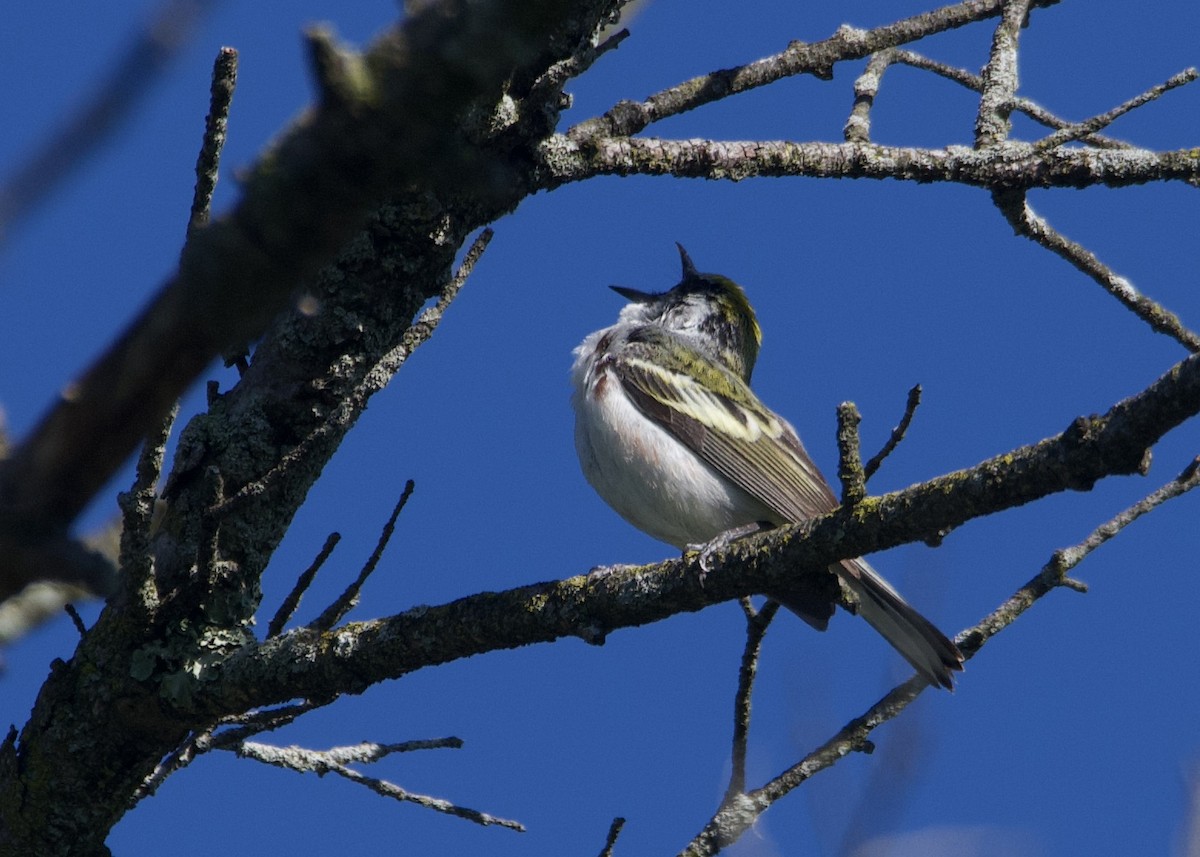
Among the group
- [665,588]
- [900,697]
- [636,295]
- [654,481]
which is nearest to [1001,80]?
[654,481]

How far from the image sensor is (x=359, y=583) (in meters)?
3.60

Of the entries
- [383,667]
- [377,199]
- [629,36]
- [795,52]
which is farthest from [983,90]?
[377,199]

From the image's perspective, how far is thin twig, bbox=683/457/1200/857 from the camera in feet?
11.3

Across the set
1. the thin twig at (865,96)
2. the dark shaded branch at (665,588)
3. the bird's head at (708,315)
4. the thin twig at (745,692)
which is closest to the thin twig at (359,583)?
the dark shaded branch at (665,588)

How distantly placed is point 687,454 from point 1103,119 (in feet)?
8.06

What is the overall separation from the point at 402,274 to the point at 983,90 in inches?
→ 98.6

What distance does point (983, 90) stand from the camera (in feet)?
16.1

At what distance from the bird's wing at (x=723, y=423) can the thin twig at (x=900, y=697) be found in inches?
74.9

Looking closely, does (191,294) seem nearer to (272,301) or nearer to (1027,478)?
(272,301)

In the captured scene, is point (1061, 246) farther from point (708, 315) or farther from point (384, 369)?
point (708, 315)

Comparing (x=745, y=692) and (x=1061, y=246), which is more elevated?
(x=1061, y=246)

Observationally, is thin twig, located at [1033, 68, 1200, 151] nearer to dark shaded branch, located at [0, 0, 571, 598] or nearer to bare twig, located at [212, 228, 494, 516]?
bare twig, located at [212, 228, 494, 516]

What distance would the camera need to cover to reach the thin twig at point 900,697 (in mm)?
3449

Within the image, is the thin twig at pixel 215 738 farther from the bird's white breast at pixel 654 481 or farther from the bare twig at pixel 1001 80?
the bare twig at pixel 1001 80
